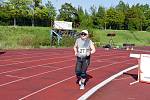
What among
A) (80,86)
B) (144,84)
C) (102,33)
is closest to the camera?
(80,86)

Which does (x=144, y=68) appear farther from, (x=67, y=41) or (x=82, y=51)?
(x=67, y=41)

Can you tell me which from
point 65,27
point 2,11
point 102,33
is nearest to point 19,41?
point 65,27

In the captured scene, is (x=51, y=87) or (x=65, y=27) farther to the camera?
(x=65, y=27)

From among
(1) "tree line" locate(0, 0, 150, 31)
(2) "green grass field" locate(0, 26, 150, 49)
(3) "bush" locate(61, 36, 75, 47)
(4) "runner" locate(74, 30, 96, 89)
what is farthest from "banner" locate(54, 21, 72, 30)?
(4) "runner" locate(74, 30, 96, 89)

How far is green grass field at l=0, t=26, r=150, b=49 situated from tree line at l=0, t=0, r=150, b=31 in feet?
13.1

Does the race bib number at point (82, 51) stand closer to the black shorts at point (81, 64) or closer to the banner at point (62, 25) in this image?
the black shorts at point (81, 64)

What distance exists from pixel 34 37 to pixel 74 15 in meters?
41.7

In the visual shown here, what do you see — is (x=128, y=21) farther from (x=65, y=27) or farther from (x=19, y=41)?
(x=19, y=41)

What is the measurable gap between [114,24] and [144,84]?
7957 cm

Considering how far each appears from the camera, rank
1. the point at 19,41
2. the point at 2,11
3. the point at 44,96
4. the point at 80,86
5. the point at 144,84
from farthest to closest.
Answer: the point at 2,11
the point at 19,41
the point at 144,84
the point at 80,86
the point at 44,96

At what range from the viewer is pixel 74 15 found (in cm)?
8394

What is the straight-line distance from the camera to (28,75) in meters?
14.7

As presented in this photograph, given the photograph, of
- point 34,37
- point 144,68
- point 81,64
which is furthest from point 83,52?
point 34,37

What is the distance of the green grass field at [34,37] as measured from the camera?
4063cm
